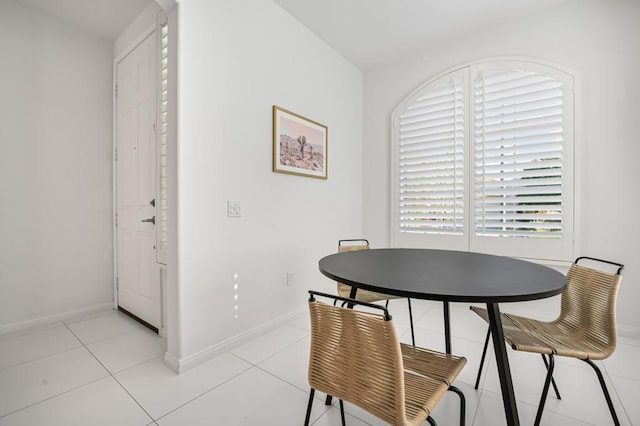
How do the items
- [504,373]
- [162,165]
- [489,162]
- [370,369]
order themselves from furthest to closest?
[489,162]
[162,165]
[504,373]
[370,369]

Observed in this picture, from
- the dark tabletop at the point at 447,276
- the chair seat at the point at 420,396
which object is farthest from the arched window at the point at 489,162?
the chair seat at the point at 420,396

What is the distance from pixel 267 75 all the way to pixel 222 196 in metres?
1.16

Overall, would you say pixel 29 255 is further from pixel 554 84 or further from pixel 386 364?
pixel 554 84

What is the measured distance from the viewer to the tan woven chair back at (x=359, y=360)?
0.89 meters

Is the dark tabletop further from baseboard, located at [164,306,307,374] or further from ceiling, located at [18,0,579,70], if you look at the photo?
ceiling, located at [18,0,579,70]

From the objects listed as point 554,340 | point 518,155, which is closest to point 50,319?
point 554,340

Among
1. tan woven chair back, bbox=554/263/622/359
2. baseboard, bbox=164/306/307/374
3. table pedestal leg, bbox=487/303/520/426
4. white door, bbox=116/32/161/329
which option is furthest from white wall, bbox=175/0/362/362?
tan woven chair back, bbox=554/263/622/359

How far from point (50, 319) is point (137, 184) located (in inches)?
57.2

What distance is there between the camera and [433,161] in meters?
3.20

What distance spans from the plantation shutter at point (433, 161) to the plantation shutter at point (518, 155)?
183 millimetres

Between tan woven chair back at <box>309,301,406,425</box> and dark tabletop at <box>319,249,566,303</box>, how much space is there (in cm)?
21

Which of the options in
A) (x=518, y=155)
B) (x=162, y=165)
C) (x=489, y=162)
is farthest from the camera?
(x=489, y=162)

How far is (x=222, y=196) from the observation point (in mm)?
2109

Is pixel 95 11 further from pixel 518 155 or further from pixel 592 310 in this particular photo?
pixel 592 310
